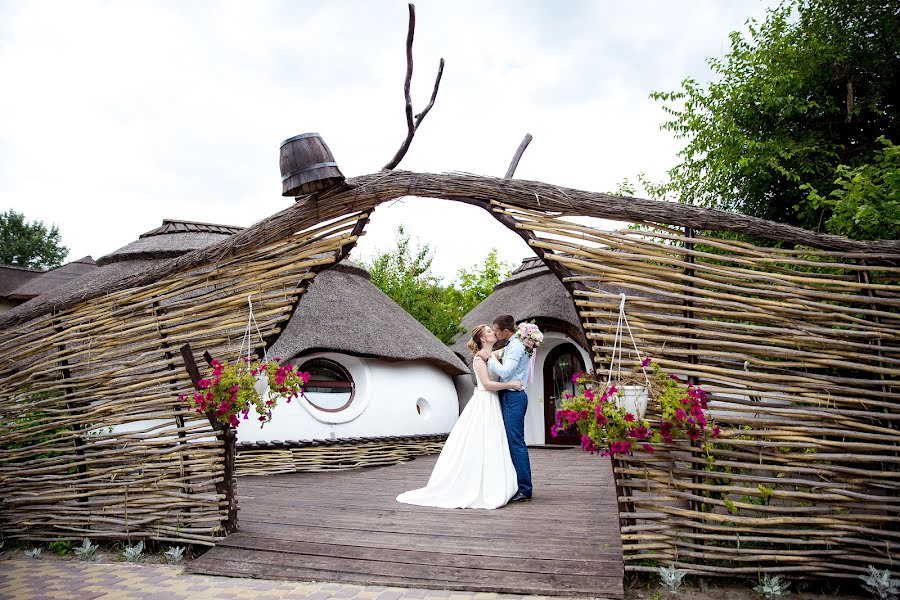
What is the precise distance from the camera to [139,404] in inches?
195

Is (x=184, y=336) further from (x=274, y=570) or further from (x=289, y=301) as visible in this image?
(x=274, y=570)

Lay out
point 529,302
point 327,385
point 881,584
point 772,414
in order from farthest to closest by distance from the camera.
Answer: point 529,302, point 327,385, point 772,414, point 881,584

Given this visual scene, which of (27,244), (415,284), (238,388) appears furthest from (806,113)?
(27,244)

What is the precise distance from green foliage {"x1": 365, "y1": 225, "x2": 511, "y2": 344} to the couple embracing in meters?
8.71

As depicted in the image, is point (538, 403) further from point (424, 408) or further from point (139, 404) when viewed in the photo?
point (139, 404)

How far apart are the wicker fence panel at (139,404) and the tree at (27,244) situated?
36.4 metres

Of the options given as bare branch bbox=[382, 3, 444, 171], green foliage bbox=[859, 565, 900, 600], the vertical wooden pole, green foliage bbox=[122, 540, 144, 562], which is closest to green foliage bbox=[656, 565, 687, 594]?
green foliage bbox=[859, 565, 900, 600]

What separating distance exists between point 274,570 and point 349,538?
0.61m

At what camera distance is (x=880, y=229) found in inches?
211

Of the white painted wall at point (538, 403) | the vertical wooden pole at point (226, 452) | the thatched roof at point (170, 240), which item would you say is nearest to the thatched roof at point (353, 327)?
the white painted wall at point (538, 403)

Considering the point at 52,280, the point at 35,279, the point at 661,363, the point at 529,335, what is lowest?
the point at 661,363

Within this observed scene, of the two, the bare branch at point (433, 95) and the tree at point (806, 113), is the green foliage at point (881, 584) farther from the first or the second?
the tree at point (806, 113)

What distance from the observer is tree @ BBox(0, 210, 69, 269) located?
118 feet

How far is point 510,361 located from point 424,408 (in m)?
5.20
